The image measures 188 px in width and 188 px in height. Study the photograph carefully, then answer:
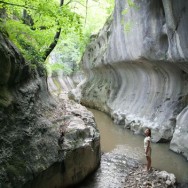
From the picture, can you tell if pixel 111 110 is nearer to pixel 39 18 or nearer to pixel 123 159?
pixel 39 18

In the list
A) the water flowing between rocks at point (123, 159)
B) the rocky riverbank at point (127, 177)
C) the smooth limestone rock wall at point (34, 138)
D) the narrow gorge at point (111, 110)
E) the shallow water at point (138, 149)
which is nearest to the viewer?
the smooth limestone rock wall at point (34, 138)

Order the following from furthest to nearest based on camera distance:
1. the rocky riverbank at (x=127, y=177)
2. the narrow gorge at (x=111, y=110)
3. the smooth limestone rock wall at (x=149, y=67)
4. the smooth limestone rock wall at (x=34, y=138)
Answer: the smooth limestone rock wall at (x=149, y=67) < the rocky riverbank at (x=127, y=177) < the narrow gorge at (x=111, y=110) < the smooth limestone rock wall at (x=34, y=138)

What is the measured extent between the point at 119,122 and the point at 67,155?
9.30 metres

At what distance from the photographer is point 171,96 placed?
13555 millimetres

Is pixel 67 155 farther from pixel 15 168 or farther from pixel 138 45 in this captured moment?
pixel 138 45

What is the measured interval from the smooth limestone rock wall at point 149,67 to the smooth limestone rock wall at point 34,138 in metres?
4.80

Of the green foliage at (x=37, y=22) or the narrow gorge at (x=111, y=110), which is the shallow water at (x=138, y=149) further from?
the green foliage at (x=37, y=22)

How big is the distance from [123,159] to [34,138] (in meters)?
4.57

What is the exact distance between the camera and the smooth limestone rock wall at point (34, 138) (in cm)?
605

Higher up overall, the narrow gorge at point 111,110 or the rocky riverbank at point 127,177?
the narrow gorge at point 111,110

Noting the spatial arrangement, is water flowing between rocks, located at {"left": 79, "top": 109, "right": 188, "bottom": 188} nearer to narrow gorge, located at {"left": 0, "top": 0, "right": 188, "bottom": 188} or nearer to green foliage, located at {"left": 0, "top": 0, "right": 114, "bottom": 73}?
narrow gorge, located at {"left": 0, "top": 0, "right": 188, "bottom": 188}

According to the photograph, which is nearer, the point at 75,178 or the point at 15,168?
the point at 15,168

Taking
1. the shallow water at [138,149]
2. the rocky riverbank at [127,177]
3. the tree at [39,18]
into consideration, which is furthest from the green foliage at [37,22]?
the shallow water at [138,149]

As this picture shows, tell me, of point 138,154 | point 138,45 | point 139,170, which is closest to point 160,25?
point 138,45
